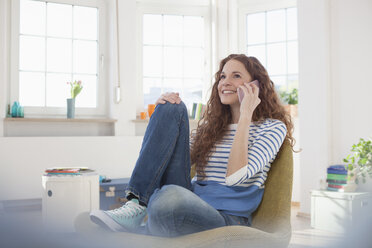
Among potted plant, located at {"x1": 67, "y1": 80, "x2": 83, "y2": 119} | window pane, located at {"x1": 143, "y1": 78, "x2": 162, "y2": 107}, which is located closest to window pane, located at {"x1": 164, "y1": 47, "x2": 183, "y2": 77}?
window pane, located at {"x1": 143, "y1": 78, "x2": 162, "y2": 107}

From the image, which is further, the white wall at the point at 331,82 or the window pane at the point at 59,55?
the window pane at the point at 59,55

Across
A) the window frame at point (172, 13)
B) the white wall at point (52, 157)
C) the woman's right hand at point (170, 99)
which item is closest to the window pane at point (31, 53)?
the white wall at point (52, 157)

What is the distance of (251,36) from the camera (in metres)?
4.64

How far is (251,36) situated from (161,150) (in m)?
3.55

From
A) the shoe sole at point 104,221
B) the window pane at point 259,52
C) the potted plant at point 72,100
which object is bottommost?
the shoe sole at point 104,221

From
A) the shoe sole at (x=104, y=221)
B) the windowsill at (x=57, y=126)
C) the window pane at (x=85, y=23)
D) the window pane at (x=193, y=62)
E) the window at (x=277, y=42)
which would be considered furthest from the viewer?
the window pane at (x=193, y=62)

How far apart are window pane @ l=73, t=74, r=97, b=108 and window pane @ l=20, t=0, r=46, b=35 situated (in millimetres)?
639

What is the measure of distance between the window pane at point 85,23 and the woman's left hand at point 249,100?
122 inches

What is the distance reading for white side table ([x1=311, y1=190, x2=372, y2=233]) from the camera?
9.96ft

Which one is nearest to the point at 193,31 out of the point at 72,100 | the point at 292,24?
the point at 292,24

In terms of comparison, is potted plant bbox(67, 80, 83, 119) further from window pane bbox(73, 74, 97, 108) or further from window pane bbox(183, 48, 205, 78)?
window pane bbox(183, 48, 205, 78)

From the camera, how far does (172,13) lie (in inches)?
181

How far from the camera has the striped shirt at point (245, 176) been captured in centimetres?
144

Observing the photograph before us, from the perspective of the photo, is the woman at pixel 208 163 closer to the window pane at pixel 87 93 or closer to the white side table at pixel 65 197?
the white side table at pixel 65 197
